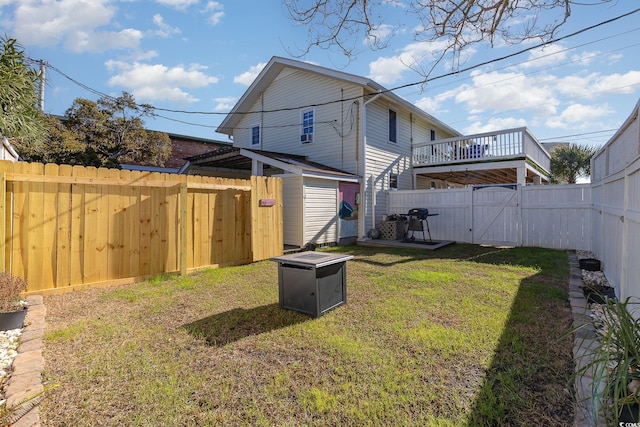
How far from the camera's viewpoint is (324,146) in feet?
38.8

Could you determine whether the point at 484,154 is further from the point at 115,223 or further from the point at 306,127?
the point at 115,223

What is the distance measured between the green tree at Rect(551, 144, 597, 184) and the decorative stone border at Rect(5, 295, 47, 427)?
30357mm

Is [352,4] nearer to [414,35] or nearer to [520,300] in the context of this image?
[414,35]

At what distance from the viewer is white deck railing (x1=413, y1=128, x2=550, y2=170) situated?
1088 centimetres

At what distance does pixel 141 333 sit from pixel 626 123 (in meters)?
6.35

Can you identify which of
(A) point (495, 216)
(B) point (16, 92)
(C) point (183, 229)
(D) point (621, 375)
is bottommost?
(D) point (621, 375)

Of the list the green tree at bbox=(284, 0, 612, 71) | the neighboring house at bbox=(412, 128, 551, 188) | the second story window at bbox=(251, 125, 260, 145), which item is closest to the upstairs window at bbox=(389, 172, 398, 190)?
the neighboring house at bbox=(412, 128, 551, 188)

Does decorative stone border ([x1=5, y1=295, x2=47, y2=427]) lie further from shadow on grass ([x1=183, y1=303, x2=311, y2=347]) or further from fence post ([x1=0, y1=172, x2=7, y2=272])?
shadow on grass ([x1=183, y1=303, x2=311, y2=347])

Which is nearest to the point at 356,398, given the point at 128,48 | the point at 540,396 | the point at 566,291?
the point at 540,396

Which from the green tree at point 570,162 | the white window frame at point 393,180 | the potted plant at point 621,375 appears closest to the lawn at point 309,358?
the potted plant at point 621,375

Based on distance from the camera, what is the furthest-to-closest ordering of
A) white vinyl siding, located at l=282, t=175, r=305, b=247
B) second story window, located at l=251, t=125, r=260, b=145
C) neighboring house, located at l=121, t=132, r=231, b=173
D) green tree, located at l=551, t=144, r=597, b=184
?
1. green tree, located at l=551, t=144, r=597, b=184
2. neighboring house, located at l=121, t=132, r=231, b=173
3. second story window, located at l=251, t=125, r=260, b=145
4. white vinyl siding, located at l=282, t=175, r=305, b=247

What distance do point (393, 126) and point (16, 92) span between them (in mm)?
11151

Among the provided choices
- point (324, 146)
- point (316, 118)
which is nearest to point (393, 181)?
point (324, 146)

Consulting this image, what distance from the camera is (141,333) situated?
129 inches
